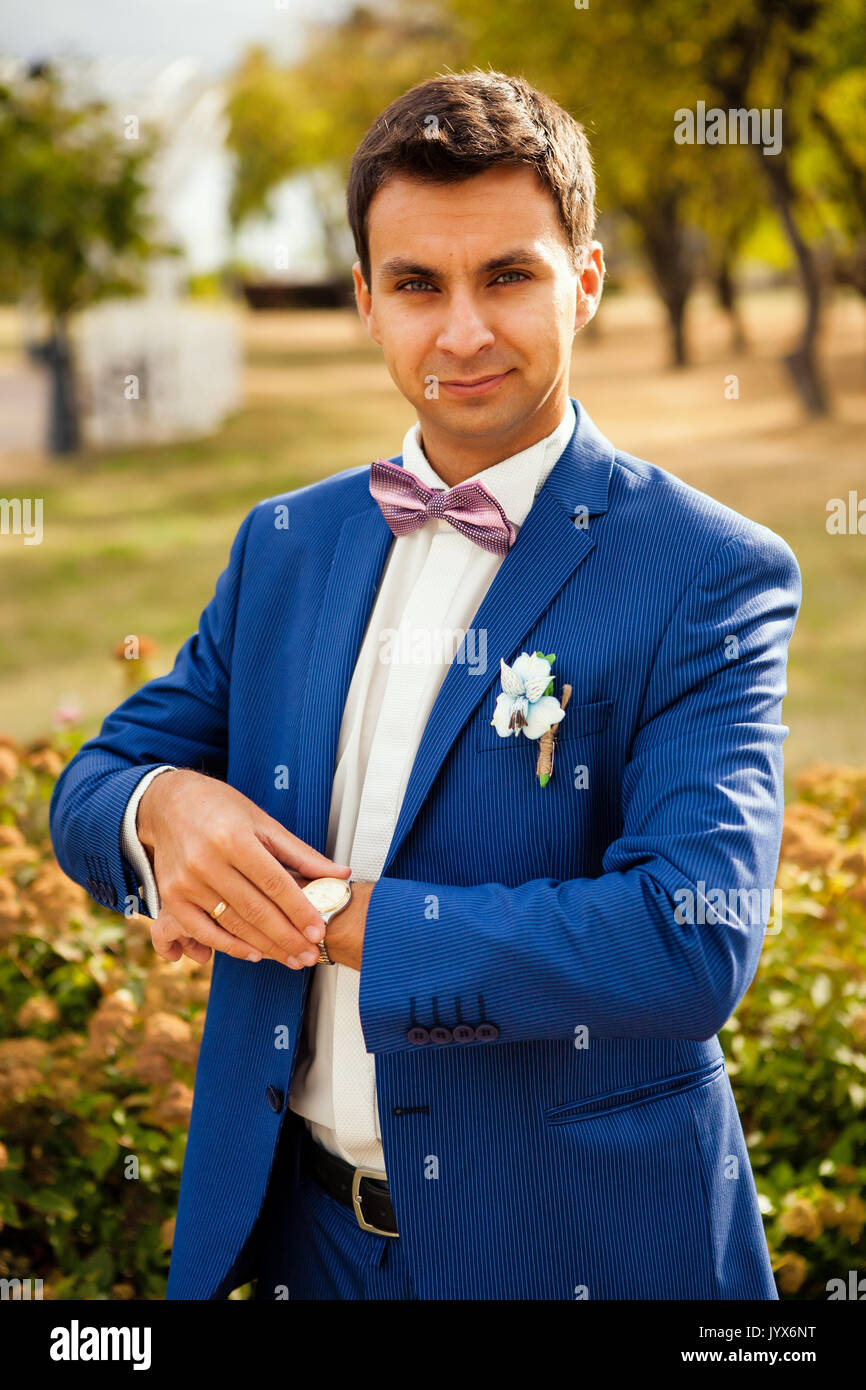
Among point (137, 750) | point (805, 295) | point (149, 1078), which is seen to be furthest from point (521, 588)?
point (805, 295)

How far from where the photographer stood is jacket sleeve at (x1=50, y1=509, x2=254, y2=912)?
1791 mm

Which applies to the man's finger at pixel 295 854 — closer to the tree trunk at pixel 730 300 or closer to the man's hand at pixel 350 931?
the man's hand at pixel 350 931

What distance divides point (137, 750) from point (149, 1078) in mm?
911

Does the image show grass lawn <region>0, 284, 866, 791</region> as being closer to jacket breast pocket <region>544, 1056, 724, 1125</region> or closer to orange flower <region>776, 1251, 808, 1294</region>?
orange flower <region>776, 1251, 808, 1294</region>

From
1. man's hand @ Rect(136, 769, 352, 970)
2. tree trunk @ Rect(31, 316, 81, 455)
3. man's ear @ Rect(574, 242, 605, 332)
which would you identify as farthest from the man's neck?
tree trunk @ Rect(31, 316, 81, 455)

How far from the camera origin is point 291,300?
41.8 m

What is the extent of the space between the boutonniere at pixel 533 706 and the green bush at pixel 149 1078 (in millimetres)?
1200

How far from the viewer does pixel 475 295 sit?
1697mm

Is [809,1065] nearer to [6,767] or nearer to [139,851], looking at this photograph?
[139,851]

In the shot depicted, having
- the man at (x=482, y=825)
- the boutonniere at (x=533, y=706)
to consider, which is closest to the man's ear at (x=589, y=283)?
the man at (x=482, y=825)

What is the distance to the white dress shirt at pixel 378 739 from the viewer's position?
1753mm
